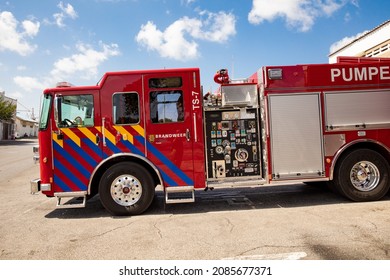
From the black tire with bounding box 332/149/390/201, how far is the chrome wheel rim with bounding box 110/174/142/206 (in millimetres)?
4142

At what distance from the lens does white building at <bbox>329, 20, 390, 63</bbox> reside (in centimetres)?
1728

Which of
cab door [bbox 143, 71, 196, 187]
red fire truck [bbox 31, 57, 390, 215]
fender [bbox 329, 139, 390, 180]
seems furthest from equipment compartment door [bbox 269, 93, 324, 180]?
cab door [bbox 143, 71, 196, 187]

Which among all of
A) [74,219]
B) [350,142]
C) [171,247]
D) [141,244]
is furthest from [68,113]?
[350,142]

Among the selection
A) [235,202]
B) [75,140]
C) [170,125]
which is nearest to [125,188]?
[75,140]

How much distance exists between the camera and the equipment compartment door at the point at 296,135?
5.82 m

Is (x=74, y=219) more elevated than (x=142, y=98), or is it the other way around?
(x=142, y=98)

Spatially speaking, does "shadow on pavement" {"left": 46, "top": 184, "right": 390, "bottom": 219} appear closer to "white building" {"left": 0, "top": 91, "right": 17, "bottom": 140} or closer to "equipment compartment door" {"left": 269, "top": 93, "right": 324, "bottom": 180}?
"equipment compartment door" {"left": 269, "top": 93, "right": 324, "bottom": 180}

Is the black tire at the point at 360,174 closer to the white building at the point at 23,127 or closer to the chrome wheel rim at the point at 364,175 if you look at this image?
the chrome wheel rim at the point at 364,175
